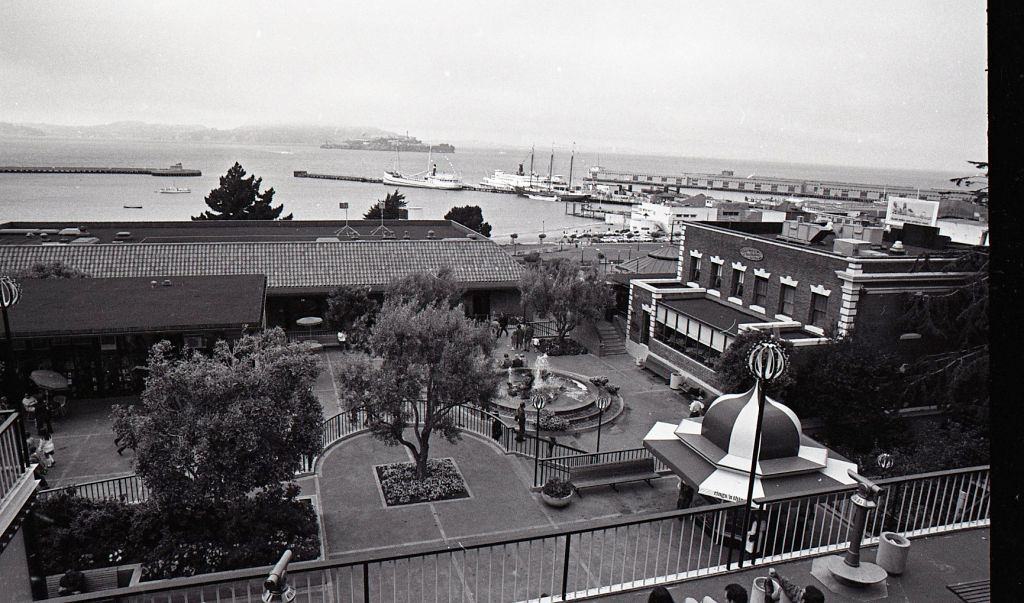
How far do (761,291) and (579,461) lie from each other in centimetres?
1469

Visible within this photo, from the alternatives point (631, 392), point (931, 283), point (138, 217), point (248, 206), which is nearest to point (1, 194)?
point (138, 217)

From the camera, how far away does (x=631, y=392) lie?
101 feet

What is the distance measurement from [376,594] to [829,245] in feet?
98.1

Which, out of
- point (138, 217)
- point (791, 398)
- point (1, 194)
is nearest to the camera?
point (791, 398)

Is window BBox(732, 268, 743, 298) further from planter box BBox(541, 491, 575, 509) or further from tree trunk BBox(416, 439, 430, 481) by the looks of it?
tree trunk BBox(416, 439, 430, 481)

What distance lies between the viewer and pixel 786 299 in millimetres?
30094

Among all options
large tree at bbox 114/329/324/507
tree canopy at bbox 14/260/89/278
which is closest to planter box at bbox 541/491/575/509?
large tree at bbox 114/329/324/507

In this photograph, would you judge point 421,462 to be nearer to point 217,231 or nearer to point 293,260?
point 293,260

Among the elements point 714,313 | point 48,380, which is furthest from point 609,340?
point 48,380

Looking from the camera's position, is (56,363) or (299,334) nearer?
(56,363)

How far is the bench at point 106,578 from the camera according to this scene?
13.2 meters

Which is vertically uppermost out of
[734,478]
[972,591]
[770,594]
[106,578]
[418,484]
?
[770,594]

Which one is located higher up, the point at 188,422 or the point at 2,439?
the point at 2,439

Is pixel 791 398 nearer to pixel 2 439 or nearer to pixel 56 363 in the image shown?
pixel 2 439
